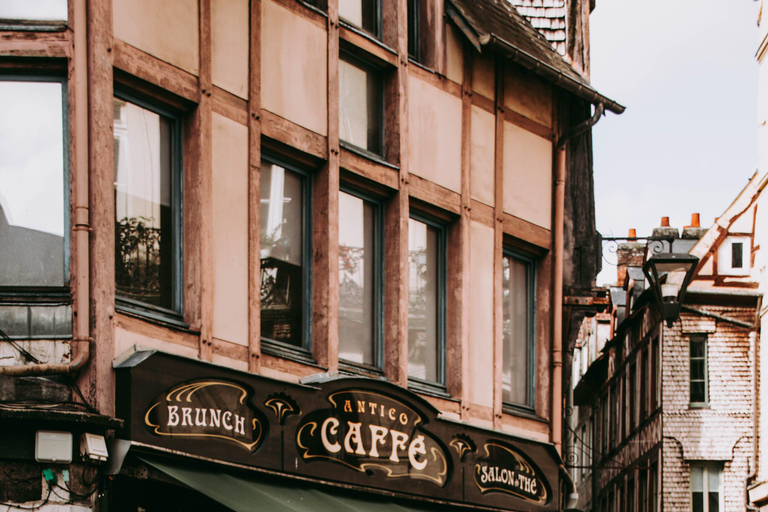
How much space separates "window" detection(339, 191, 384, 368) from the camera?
535 inches

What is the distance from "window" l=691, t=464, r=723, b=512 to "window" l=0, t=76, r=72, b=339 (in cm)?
2413

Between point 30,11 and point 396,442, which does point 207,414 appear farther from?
point 30,11

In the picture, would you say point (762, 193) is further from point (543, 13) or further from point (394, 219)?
point (394, 219)

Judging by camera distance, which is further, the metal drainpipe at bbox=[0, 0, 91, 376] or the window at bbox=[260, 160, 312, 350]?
the window at bbox=[260, 160, 312, 350]

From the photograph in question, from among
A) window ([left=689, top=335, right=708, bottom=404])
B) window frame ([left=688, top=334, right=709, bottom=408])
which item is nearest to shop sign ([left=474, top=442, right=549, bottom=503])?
window frame ([left=688, top=334, right=709, bottom=408])

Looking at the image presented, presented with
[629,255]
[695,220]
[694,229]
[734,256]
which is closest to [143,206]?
[734,256]

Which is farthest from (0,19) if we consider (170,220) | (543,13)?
(543,13)

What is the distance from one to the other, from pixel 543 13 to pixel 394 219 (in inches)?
255

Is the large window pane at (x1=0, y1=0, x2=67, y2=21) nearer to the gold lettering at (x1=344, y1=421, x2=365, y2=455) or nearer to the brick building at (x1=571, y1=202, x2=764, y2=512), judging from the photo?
the gold lettering at (x1=344, y1=421, x2=365, y2=455)

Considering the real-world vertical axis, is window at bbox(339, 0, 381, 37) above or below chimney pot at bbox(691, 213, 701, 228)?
below

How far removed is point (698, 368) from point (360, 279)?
783 inches

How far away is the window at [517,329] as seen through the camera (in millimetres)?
15977

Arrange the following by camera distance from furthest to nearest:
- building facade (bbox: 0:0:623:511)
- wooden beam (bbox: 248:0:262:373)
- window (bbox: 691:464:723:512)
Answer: window (bbox: 691:464:723:512)
wooden beam (bbox: 248:0:262:373)
building facade (bbox: 0:0:623:511)

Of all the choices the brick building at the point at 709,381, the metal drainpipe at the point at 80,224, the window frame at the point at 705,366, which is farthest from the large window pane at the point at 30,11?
the window frame at the point at 705,366
